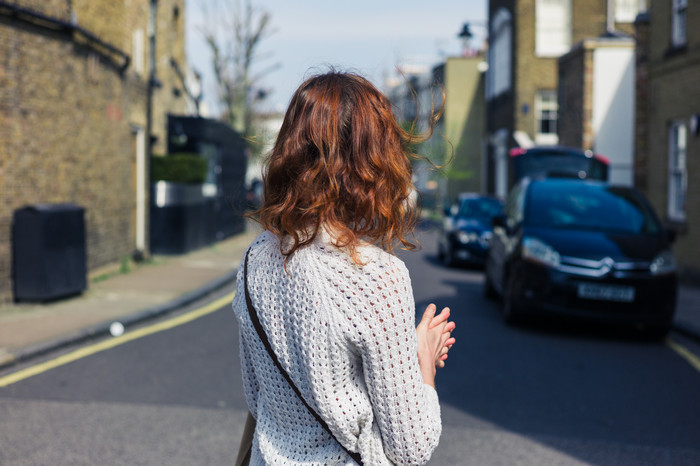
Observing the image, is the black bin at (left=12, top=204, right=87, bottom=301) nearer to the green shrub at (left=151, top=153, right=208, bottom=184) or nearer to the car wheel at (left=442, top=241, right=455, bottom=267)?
the green shrub at (left=151, top=153, right=208, bottom=184)

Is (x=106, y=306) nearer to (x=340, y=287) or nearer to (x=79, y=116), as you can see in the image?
(x=79, y=116)

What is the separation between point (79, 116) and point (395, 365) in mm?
12012

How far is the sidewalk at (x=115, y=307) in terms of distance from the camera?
812cm

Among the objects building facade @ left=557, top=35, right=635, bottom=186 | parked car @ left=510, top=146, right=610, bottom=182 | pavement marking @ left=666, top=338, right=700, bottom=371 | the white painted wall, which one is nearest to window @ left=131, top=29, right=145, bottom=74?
parked car @ left=510, top=146, right=610, bottom=182

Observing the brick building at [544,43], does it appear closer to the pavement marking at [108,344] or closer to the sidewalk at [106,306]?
the sidewalk at [106,306]

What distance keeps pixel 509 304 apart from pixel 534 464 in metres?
4.88

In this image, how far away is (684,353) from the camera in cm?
842

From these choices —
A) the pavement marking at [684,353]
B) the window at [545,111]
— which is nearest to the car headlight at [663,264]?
the pavement marking at [684,353]

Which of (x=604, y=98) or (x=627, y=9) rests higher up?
(x=627, y=9)

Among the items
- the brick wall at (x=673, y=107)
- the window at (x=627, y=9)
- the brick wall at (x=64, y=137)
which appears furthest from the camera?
the window at (x=627, y=9)

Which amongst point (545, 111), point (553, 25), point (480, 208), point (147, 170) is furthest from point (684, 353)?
point (553, 25)

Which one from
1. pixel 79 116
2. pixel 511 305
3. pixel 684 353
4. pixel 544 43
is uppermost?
pixel 544 43

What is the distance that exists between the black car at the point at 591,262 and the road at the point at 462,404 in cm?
41

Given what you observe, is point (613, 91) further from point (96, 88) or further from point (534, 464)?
point (534, 464)
